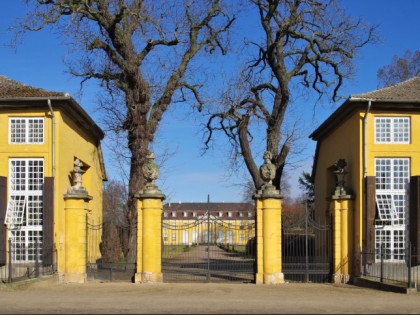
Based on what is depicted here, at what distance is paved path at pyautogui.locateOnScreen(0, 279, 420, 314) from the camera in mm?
13242

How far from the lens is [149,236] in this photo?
65.8 feet

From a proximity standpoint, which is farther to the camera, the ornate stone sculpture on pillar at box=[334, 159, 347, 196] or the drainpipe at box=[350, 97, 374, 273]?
the ornate stone sculpture on pillar at box=[334, 159, 347, 196]

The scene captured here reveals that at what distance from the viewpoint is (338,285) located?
20.1m

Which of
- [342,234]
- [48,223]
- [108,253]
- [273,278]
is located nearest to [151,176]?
[48,223]

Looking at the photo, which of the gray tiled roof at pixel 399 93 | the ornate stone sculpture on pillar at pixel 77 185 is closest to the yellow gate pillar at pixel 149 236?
the ornate stone sculpture on pillar at pixel 77 185

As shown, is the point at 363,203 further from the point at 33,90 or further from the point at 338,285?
the point at 33,90

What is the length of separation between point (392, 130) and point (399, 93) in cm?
146

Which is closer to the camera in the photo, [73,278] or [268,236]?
[268,236]

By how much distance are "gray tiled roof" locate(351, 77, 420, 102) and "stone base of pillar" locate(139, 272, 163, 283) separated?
351 inches

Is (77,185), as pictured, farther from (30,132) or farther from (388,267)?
(388,267)

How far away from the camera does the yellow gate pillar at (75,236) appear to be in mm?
20641

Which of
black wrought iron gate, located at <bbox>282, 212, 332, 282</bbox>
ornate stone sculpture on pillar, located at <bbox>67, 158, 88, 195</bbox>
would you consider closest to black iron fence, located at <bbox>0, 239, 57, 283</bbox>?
ornate stone sculpture on pillar, located at <bbox>67, 158, 88, 195</bbox>

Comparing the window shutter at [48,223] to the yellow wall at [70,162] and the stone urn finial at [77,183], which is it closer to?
the yellow wall at [70,162]

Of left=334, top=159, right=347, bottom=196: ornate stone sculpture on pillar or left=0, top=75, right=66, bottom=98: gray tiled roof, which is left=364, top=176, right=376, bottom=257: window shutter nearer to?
left=334, top=159, right=347, bottom=196: ornate stone sculpture on pillar
